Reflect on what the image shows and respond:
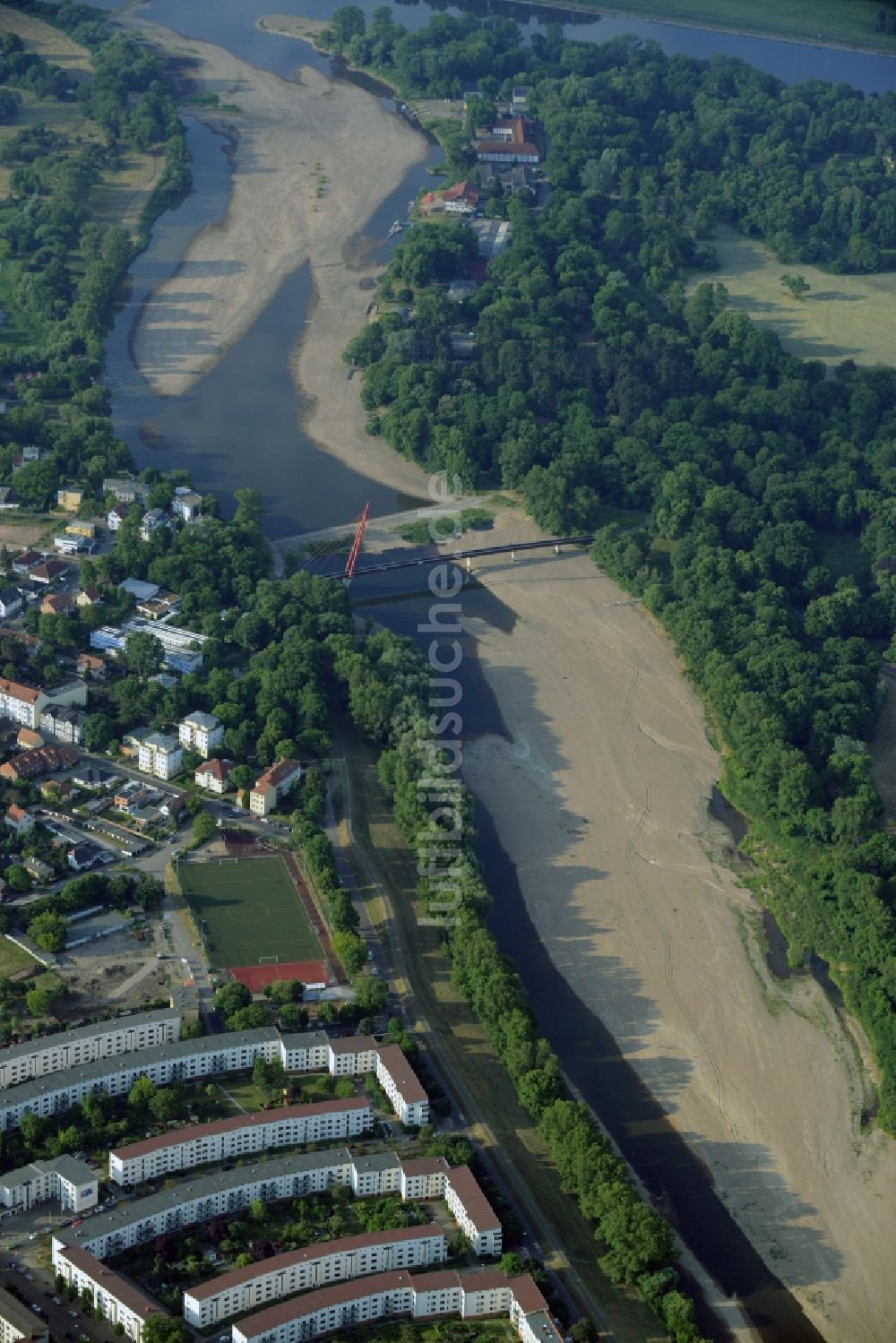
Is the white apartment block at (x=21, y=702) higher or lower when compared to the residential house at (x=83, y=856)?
higher

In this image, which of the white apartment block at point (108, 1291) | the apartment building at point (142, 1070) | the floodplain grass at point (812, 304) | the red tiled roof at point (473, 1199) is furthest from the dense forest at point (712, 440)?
the white apartment block at point (108, 1291)

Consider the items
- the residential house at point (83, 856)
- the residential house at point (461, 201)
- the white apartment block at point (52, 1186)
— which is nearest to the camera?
the white apartment block at point (52, 1186)

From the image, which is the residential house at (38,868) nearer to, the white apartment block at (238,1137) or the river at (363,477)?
the white apartment block at (238,1137)

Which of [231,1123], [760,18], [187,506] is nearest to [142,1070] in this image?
[231,1123]

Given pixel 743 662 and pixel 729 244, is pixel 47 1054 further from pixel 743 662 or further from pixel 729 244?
pixel 729 244

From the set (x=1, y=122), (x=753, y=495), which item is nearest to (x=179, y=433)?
(x=753, y=495)

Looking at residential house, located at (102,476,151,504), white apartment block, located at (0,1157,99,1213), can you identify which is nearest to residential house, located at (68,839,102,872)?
white apartment block, located at (0,1157,99,1213)
